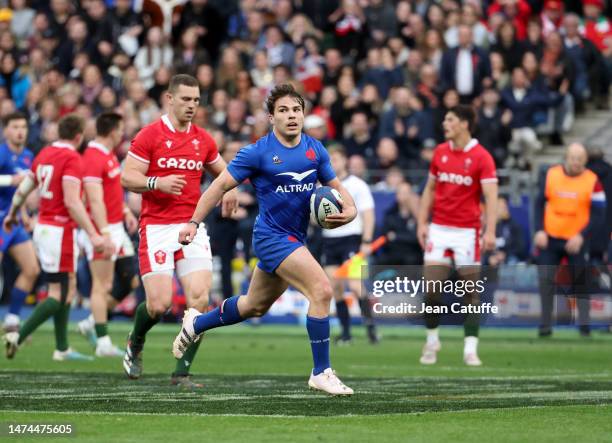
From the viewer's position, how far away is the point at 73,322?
2472cm

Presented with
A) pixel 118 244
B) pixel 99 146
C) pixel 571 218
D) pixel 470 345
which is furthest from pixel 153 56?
pixel 470 345

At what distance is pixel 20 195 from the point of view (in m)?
15.8

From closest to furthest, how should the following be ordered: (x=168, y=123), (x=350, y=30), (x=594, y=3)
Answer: (x=168, y=123) < (x=594, y=3) < (x=350, y=30)

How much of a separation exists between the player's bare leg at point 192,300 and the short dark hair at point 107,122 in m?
3.85

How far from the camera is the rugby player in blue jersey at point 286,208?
10.9 m

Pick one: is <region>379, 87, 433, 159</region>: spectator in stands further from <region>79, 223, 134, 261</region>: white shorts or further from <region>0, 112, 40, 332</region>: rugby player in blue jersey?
<region>0, 112, 40, 332</region>: rugby player in blue jersey

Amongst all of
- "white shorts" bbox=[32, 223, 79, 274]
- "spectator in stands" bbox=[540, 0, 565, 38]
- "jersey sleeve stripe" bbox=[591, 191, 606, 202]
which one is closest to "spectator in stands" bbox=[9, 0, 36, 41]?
"spectator in stands" bbox=[540, 0, 565, 38]

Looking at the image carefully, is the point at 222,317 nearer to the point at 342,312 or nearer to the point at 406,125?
the point at 342,312

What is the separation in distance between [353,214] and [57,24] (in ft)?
67.7

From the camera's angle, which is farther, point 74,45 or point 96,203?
point 74,45

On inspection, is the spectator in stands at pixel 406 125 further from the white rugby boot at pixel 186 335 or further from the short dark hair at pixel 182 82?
the white rugby boot at pixel 186 335

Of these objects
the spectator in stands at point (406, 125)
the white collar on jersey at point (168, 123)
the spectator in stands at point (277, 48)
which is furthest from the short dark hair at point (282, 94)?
the spectator in stands at point (277, 48)

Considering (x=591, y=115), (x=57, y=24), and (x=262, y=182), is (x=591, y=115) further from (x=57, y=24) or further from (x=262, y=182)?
(x=262, y=182)

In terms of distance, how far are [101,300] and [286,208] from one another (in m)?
6.05
